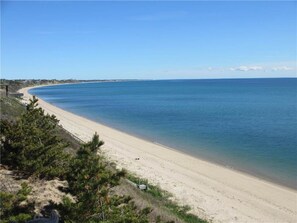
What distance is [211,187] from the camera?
72.0 feet

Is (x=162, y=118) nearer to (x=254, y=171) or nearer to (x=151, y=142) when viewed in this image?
(x=151, y=142)

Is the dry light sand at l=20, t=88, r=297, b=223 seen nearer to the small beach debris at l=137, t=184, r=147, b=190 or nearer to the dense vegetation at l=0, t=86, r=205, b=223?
the small beach debris at l=137, t=184, r=147, b=190

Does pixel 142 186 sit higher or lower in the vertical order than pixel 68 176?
lower

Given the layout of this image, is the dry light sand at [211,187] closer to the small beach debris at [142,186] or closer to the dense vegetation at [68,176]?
the small beach debris at [142,186]

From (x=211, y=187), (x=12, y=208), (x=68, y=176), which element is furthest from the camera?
(x=211, y=187)

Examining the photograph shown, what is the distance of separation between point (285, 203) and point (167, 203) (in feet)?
21.8

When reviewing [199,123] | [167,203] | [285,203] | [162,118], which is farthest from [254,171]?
[162,118]

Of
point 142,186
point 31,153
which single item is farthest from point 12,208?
point 142,186

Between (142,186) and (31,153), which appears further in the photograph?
(142,186)

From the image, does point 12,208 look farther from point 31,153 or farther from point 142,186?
point 142,186

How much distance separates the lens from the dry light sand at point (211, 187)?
17.8 meters

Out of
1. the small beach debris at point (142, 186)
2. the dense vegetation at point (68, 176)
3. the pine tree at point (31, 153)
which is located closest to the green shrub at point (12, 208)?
the dense vegetation at point (68, 176)

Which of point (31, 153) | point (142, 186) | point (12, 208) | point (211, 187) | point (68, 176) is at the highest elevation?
point (31, 153)

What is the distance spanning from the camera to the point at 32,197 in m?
9.49
